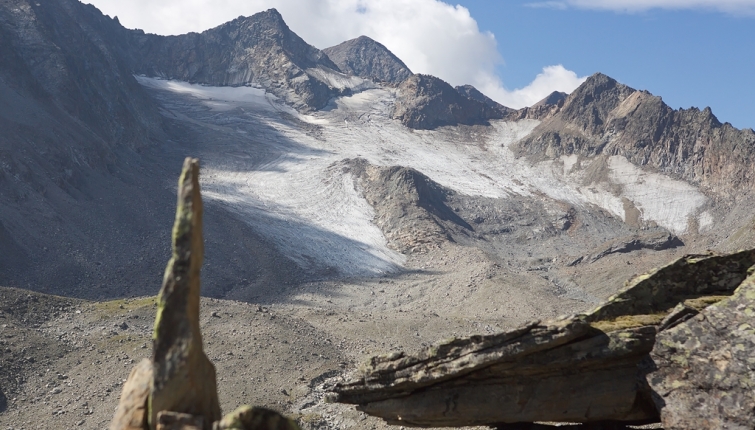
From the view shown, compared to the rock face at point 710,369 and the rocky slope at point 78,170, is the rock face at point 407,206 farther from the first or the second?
the rock face at point 710,369

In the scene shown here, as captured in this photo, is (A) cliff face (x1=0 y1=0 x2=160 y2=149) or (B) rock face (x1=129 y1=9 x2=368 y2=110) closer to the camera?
(A) cliff face (x1=0 y1=0 x2=160 y2=149)

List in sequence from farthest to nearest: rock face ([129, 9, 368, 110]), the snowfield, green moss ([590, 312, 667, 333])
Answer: rock face ([129, 9, 368, 110]), the snowfield, green moss ([590, 312, 667, 333])

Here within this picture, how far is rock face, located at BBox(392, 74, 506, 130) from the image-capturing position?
17450 cm

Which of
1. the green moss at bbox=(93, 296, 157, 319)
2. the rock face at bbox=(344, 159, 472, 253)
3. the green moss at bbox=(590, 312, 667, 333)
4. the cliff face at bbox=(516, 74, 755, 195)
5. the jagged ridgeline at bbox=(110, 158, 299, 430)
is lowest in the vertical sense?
the green moss at bbox=(93, 296, 157, 319)

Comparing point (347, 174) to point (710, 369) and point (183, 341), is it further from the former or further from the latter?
point (183, 341)

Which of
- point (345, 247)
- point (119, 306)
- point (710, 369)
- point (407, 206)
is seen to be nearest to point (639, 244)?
point (407, 206)

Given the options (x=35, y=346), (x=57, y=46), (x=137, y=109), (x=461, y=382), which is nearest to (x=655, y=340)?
(x=461, y=382)

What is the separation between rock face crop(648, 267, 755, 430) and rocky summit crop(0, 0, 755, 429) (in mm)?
37

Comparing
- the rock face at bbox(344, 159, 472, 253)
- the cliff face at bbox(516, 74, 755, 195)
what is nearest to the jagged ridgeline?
the rock face at bbox(344, 159, 472, 253)

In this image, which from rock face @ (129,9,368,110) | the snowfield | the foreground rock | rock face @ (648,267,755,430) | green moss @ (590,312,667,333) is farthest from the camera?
rock face @ (129,9,368,110)

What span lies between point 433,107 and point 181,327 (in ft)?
566

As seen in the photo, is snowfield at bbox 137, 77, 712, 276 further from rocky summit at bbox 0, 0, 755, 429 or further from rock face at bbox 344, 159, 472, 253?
rock face at bbox 344, 159, 472, 253

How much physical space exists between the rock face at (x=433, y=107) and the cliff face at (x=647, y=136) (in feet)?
65.4

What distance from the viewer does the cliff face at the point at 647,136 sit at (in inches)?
5281
